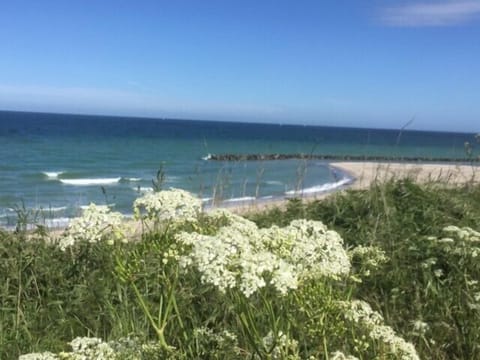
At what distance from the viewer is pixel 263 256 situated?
2.39 metres

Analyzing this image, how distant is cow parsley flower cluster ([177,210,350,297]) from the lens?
2.30 meters

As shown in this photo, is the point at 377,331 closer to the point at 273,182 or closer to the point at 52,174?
the point at 273,182

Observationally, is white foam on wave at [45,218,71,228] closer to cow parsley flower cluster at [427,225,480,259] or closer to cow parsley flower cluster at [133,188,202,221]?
cow parsley flower cluster at [427,225,480,259]

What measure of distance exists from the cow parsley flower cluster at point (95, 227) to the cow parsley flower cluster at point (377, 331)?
1.17m

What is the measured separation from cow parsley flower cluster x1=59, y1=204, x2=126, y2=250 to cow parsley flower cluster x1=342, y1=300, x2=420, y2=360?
1.17 m

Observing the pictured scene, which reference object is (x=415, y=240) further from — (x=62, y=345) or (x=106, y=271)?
(x=62, y=345)

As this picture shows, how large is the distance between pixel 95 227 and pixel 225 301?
1.48 metres

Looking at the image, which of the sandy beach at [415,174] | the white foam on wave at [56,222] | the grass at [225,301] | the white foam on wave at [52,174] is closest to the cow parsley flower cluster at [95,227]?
the grass at [225,301]

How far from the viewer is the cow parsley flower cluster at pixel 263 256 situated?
2299mm

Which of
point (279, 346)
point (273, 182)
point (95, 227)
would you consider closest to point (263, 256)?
point (279, 346)

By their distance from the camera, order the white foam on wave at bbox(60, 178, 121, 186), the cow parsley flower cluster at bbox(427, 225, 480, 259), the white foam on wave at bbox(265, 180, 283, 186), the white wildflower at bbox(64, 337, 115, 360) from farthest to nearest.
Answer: the white foam on wave at bbox(60, 178, 121, 186) < the white foam on wave at bbox(265, 180, 283, 186) < the cow parsley flower cluster at bbox(427, 225, 480, 259) < the white wildflower at bbox(64, 337, 115, 360)

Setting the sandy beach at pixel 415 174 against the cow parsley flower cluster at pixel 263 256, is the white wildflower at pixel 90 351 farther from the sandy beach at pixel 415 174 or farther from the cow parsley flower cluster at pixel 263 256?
the sandy beach at pixel 415 174

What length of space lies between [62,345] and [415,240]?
3.94m

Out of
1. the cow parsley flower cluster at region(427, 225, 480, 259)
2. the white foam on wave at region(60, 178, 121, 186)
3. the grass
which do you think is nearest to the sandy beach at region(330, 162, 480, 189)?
the grass
